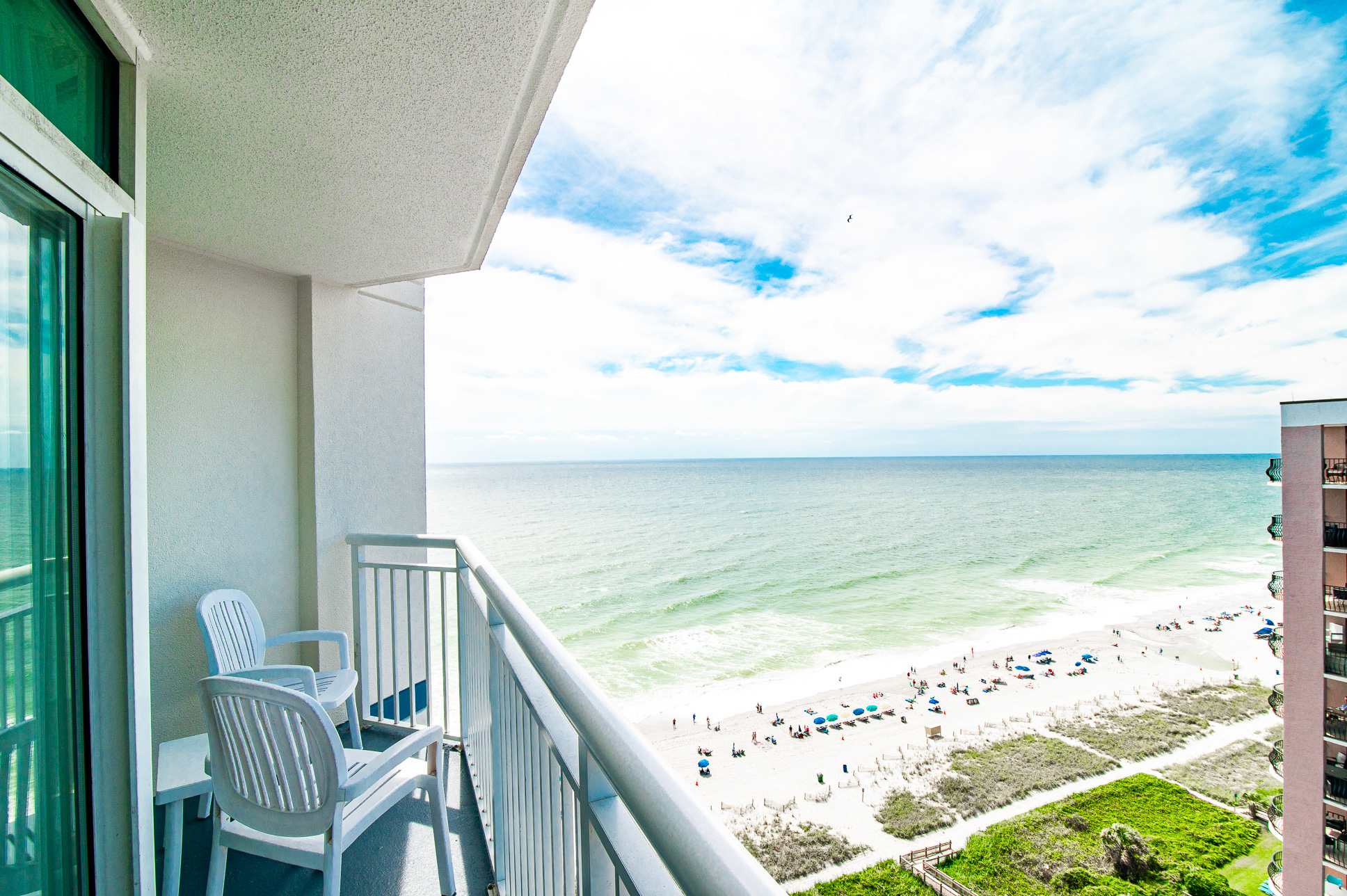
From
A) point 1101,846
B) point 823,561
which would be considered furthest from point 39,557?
point 823,561

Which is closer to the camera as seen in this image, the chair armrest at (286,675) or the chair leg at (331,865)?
the chair leg at (331,865)

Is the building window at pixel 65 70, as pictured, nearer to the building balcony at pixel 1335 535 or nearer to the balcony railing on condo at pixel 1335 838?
the building balcony at pixel 1335 535

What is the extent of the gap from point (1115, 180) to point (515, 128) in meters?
37.3

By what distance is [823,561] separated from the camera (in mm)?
26078

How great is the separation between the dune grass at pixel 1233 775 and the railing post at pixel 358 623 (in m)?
12.9

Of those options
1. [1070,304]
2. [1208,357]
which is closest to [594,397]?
[1070,304]

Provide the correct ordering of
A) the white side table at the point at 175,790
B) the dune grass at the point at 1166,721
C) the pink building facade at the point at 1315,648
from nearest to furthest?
the white side table at the point at 175,790 < the pink building facade at the point at 1315,648 < the dune grass at the point at 1166,721

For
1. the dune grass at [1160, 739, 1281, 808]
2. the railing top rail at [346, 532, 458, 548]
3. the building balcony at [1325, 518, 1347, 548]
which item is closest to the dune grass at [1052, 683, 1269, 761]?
the dune grass at [1160, 739, 1281, 808]

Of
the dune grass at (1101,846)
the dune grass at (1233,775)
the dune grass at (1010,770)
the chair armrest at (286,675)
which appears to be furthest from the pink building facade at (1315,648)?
the chair armrest at (286,675)

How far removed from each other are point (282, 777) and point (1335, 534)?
10404mm

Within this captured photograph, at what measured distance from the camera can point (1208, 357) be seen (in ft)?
121

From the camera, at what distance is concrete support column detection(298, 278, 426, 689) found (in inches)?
130

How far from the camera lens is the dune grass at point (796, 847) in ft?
28.1

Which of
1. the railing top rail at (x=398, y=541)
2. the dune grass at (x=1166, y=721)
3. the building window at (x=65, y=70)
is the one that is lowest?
the dune grass at (x=1166, y=721)
